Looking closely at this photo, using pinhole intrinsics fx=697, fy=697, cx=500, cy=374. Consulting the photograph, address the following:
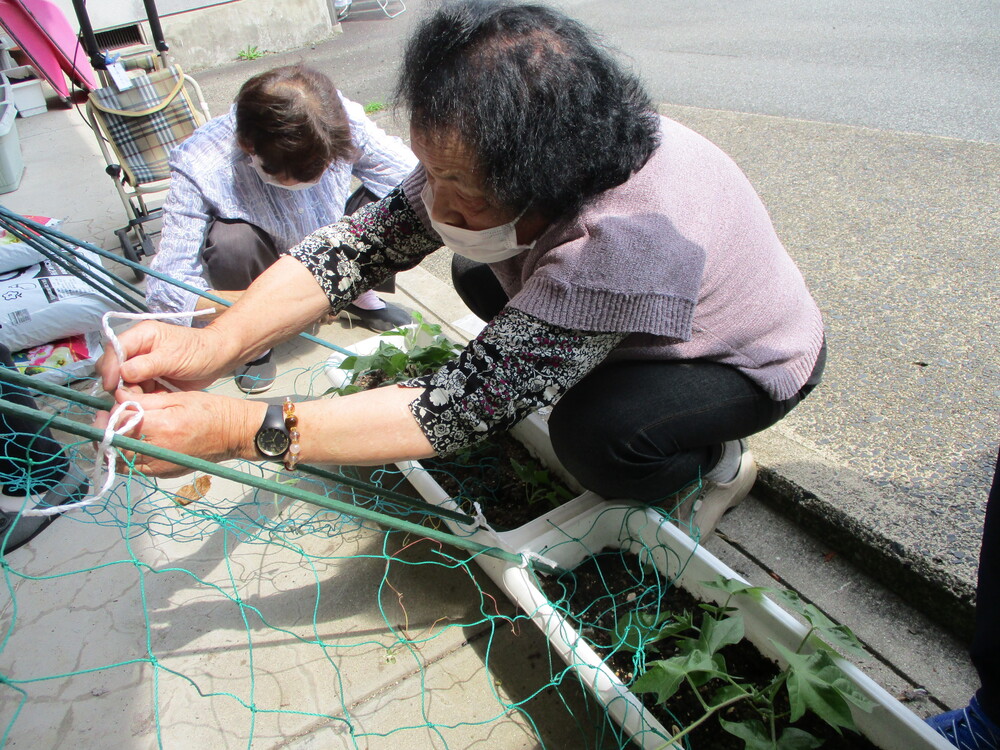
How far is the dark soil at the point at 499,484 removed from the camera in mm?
1695

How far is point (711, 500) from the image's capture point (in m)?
1.60

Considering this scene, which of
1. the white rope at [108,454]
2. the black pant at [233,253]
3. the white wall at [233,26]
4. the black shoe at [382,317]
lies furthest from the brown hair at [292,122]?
the white wall at [233,26]

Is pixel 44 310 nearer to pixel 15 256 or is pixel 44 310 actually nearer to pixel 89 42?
pixel 15 256

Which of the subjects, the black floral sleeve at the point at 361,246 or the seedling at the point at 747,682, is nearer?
the seedling at the point at 747,682

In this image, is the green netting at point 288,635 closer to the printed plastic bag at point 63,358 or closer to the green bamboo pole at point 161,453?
the green bamboo pole at point 161,453

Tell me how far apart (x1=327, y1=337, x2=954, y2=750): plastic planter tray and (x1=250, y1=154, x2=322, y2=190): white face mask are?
1.14 meters

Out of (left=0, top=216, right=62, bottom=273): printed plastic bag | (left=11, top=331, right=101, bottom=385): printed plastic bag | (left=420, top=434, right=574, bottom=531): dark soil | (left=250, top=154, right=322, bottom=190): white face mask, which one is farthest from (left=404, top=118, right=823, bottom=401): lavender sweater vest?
(left=0, top=216, right=62, bottom=273): printed plastic bag

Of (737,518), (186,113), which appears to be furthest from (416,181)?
(186,113)

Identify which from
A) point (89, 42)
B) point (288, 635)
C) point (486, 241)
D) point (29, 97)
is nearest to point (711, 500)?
point (486, 241)

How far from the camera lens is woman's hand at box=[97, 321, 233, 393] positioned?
122cm

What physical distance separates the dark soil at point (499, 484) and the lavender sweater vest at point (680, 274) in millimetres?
492

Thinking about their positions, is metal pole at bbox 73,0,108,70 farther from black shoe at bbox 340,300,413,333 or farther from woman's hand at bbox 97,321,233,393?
woman's hand at bbox 97,321,233,393

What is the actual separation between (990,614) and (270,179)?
222 cm

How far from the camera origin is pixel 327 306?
5.29 ft
